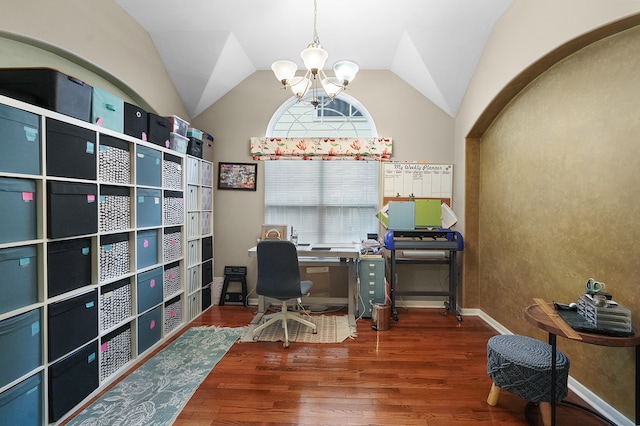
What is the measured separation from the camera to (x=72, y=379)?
6.18 ft

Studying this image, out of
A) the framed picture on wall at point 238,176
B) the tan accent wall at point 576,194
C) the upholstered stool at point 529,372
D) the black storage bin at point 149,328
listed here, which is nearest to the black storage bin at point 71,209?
the black storage bin at point 149,328

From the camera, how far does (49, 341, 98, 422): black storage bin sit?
69.3 inches

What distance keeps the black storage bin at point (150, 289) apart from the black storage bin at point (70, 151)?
→ 1.00 m

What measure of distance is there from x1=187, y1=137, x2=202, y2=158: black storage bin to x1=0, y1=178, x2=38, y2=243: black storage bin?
1849 millimetres

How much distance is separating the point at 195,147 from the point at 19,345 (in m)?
2.43

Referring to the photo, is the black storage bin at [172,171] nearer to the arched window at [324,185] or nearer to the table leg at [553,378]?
the arched window at [324,185]

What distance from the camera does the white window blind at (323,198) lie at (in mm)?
4035

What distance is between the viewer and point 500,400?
6.73 feet

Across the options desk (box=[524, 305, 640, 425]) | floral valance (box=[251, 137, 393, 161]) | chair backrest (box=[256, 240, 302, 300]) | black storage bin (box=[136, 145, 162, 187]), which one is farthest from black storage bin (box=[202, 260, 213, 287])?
desk (box=[524, 305, 640, 425])

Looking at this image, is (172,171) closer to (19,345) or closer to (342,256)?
(19,345)

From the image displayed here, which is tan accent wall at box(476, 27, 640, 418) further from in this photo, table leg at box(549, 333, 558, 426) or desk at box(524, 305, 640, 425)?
table leg at box(549, 333, 558, 426)

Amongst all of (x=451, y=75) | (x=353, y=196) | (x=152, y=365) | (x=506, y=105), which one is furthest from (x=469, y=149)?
(x=152, y=365)

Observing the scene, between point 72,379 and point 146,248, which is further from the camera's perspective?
point 146,248

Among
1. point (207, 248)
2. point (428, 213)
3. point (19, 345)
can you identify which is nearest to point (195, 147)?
point (207, 248)
